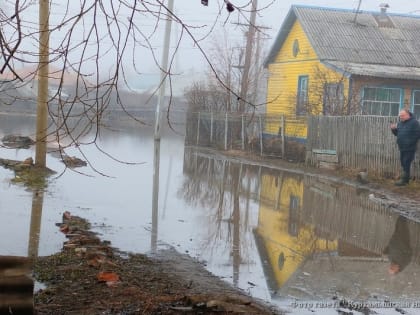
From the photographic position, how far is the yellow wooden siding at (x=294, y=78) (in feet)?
81.6

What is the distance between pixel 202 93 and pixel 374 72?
1107 centimetres

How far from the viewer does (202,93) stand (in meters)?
33.6

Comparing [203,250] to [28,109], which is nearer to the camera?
[203,250]

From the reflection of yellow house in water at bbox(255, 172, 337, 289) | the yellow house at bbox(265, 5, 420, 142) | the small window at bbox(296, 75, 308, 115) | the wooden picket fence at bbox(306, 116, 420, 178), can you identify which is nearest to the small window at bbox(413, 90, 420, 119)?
the yellow house at bbox(265, 5, 420, 142)

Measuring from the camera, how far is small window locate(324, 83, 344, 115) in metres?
22.9

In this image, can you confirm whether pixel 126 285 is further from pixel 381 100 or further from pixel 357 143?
pixel 381 100

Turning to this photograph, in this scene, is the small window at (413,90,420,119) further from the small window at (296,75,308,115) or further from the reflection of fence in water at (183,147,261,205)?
the reflection of fence in water at (183,147,261,205)

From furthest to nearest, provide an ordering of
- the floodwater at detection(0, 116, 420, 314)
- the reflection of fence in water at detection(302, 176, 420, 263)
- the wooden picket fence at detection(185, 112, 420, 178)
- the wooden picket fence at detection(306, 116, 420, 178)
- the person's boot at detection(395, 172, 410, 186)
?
the wooden picket fence at detection(185, 112, 420, 178)
the wooden picket fence at detection(306, 116, 420, 178)
the person's boot at detection(395, 172, 410, 186)
the reflection of fence in water at detection(302, 176, 420, 263)
the floodwater at detection(0, 116, 420, 314)

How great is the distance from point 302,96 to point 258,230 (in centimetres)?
1840

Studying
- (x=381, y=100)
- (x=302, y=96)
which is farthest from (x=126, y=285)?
(x=302, y=96)

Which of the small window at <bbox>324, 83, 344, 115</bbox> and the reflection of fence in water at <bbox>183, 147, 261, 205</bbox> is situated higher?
the small window at <bbox>324, 83, 344, 115</bbox>

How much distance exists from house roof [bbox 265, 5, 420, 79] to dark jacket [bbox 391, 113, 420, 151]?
918cm

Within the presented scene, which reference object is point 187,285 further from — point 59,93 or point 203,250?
point 59,93

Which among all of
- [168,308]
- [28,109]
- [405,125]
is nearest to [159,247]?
[168,308]
